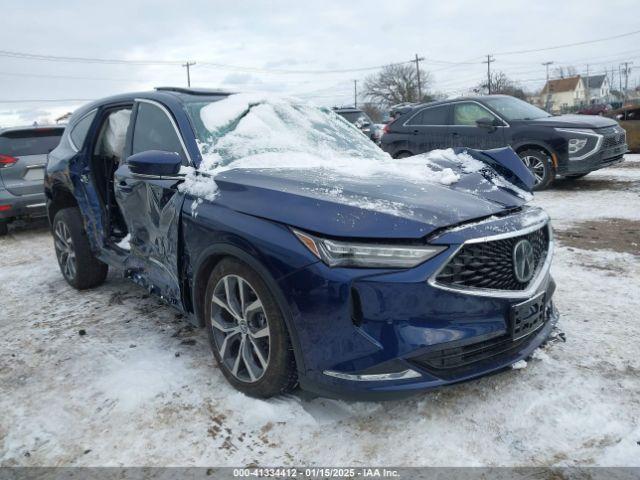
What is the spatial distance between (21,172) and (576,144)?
27.4 feet

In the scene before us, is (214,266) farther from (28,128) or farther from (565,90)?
(565,90)

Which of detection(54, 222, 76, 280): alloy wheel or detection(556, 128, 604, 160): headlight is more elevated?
detection(556, 128, 604, 160): headlight

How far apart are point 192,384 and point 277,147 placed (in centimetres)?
155

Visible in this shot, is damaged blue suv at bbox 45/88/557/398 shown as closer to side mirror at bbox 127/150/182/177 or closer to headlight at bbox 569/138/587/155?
side mirror at bbox 127/150/182/177

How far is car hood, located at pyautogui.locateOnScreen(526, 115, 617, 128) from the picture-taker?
26.6 feet

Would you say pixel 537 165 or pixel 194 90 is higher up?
pixel 194 90

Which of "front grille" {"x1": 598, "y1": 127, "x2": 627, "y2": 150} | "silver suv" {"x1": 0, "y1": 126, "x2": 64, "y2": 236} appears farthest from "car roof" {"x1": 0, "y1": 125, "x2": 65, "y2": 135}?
"front grille" {"x1": 598, "y1": 127, "x2": 627, "y2": 150}

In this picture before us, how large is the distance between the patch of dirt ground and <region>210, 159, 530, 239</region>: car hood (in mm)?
2853

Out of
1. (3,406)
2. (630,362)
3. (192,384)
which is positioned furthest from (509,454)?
(3,406)

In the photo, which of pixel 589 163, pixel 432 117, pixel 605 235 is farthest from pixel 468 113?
pixel 605 235

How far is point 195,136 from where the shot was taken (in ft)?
10.3

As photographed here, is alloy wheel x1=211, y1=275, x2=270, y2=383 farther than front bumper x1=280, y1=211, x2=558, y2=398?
Yes

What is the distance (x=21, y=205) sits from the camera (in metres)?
7.11

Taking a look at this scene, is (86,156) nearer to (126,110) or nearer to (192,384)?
(126,110)
